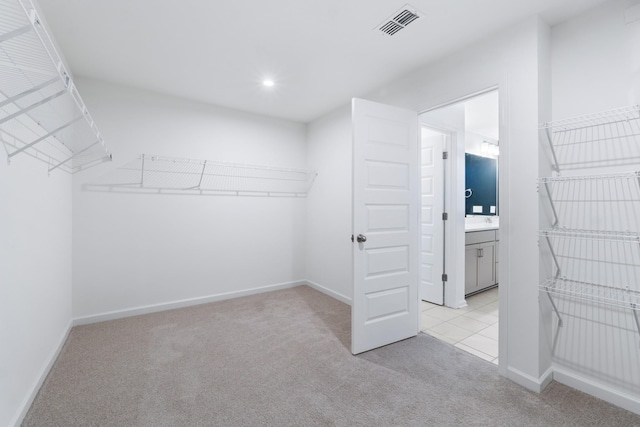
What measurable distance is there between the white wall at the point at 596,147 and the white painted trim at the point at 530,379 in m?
0.11

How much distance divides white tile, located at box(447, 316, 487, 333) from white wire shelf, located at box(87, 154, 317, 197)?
8.40 ft

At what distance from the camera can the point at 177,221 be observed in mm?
3400

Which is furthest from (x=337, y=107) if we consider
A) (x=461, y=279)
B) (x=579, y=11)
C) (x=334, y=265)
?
(x=461, y=279)

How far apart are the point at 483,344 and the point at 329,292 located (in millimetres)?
1887

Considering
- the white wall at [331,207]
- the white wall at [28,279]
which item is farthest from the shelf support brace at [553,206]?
the white wall at [28,279]

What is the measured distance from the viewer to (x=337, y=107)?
3715 mm

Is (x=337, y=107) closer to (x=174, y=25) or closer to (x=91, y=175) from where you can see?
(x=174, y=25)

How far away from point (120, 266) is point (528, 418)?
3701 mm

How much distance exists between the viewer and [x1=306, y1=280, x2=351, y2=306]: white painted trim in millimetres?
3608

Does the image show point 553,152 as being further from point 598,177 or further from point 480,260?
point 480,260

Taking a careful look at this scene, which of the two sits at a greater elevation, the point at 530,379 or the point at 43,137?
the point at 43,137

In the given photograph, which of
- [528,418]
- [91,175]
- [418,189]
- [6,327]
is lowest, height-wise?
[528,418]

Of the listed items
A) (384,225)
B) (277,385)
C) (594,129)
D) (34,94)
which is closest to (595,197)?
(594,129)

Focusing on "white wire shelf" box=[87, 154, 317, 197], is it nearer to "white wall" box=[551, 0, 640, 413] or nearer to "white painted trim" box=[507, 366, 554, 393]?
"white wall" box=[551, 0, 640, 413]
